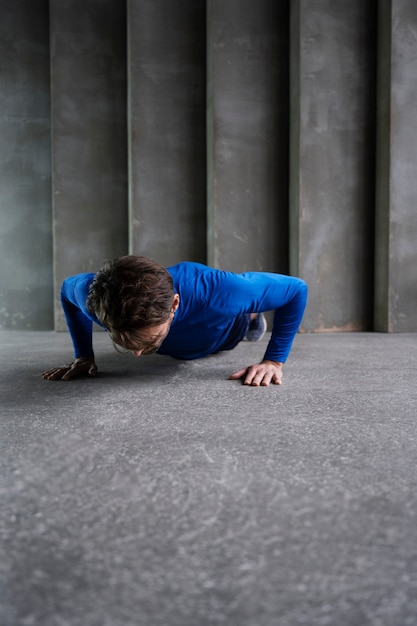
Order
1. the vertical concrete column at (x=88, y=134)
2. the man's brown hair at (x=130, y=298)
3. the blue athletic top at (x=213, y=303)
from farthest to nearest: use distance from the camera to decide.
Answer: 1. the vertical concrete column at (x=88, y=134)
2. the blue athletic top at (x=213, y=303)
3. the man's brown hair at (x=130, y=298)

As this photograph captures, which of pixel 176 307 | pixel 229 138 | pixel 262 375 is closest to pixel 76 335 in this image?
pixel 176 307

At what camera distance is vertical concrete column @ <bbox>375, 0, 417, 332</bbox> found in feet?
16.6

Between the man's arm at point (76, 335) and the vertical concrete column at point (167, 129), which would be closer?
the man's arm at point (76, 335)

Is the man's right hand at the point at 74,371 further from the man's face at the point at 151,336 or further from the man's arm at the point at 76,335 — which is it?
the man's face at the point at 151,336

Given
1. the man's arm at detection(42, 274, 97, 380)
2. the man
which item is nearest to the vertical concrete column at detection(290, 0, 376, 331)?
the man

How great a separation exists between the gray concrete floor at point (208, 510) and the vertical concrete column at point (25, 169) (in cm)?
413

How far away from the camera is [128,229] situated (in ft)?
18.8

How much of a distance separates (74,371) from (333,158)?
4144mm

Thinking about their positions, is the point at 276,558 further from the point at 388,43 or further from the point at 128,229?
the point at 388,43

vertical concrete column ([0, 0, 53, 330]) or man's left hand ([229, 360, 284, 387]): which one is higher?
vertical concrete column ([0, 0, 53, 330])

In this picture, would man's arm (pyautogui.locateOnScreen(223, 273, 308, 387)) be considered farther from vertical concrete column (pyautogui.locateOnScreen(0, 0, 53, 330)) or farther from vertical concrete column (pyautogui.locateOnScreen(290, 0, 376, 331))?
vertical concrete column (pyautogui.locateOnScreen(0, 0, 53, 330))

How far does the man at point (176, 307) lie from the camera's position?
1.80 metres

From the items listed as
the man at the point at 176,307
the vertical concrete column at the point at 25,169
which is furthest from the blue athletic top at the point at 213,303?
the vertical concrete column at the point at 25,169

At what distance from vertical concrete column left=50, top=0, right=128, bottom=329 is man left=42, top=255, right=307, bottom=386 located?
3.13m
